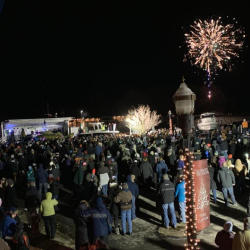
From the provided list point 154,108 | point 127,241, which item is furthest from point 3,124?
point 154,108

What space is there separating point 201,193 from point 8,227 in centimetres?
536

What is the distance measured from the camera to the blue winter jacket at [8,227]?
7.57 m

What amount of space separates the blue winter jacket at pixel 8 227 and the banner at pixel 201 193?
5010mm

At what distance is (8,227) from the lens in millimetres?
7629

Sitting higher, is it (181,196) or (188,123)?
(188,123)

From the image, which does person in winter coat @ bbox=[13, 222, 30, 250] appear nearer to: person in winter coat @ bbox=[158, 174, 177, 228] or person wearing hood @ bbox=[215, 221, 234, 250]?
person wearing hood @ bbox=[215, 221, 234, 250]

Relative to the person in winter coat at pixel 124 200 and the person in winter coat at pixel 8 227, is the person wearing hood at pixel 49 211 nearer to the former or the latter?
the person in winter coat at pixel 8 227

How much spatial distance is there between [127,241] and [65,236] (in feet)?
6.80

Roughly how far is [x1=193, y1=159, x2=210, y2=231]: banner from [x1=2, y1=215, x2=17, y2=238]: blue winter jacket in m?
5.01

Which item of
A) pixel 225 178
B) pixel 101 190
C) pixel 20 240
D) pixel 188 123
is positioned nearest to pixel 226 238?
pixel 188 123

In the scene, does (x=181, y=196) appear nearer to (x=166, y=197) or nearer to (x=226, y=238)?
(x=166, y=197)

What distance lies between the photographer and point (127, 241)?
375 inches

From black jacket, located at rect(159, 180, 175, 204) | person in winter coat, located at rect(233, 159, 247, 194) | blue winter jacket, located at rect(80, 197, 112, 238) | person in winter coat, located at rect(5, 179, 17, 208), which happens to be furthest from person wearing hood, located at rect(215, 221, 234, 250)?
person in winter coat, located at rect(233, 159, 247, 194)

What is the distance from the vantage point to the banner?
9258 millimetres
